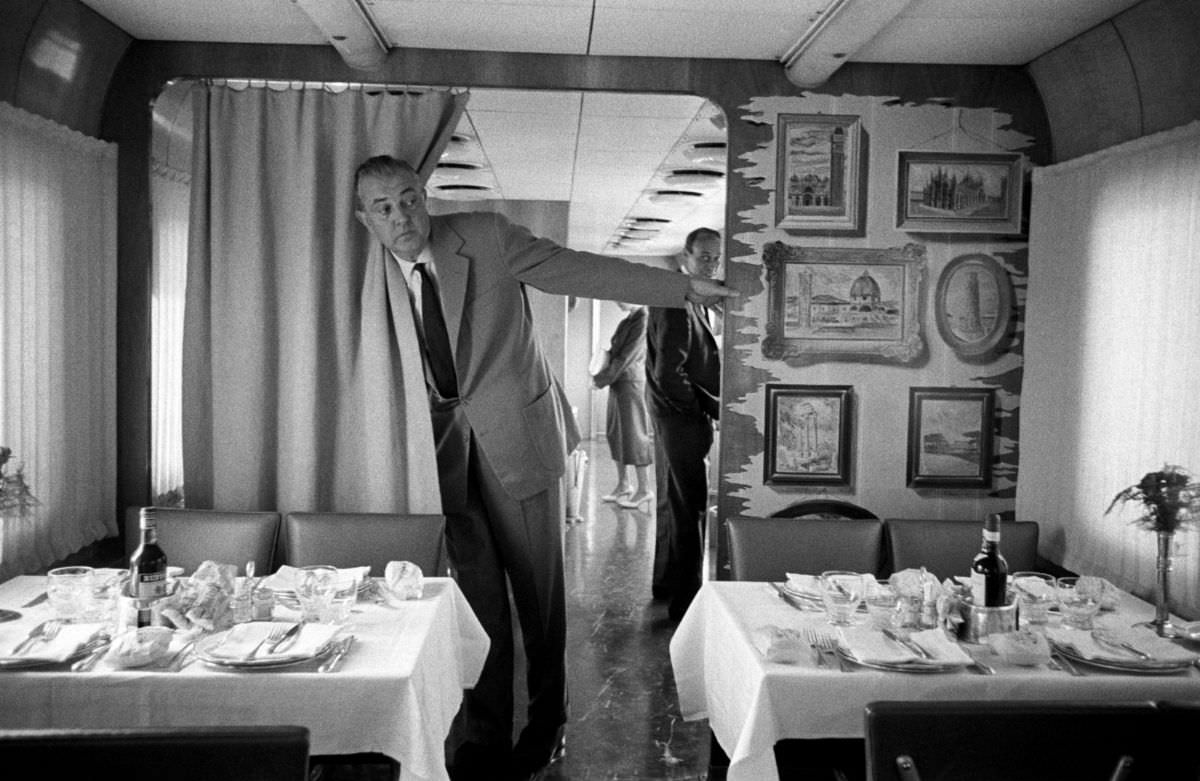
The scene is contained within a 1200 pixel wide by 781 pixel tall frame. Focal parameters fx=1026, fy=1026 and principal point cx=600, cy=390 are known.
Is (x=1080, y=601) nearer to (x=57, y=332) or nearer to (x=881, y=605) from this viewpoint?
(x=881, y=605)

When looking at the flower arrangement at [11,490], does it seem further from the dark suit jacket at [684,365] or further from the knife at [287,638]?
the dark suit jacket at [684,365]

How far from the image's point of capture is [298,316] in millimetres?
3709

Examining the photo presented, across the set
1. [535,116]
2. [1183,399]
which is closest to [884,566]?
A: [1183,399]

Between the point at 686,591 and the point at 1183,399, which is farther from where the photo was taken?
the point at 686,591

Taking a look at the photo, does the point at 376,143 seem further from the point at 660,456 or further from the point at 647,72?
the point at 660,456

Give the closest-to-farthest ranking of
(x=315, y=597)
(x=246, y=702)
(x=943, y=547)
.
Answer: (x=246, y=702), (x=315, y=597), (x=943, y=547)

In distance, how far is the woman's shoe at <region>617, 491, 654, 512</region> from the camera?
8.23 m

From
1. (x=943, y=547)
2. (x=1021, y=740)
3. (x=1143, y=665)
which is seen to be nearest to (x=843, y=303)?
(x=943, y=547)

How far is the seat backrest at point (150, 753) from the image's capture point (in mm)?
1485

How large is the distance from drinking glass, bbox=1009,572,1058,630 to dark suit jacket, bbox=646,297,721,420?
93.4 inches

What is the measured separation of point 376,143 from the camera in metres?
3.67

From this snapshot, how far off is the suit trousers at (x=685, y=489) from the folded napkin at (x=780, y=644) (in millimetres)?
2798

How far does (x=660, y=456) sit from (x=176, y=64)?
2922 mm

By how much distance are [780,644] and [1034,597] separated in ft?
2.59
